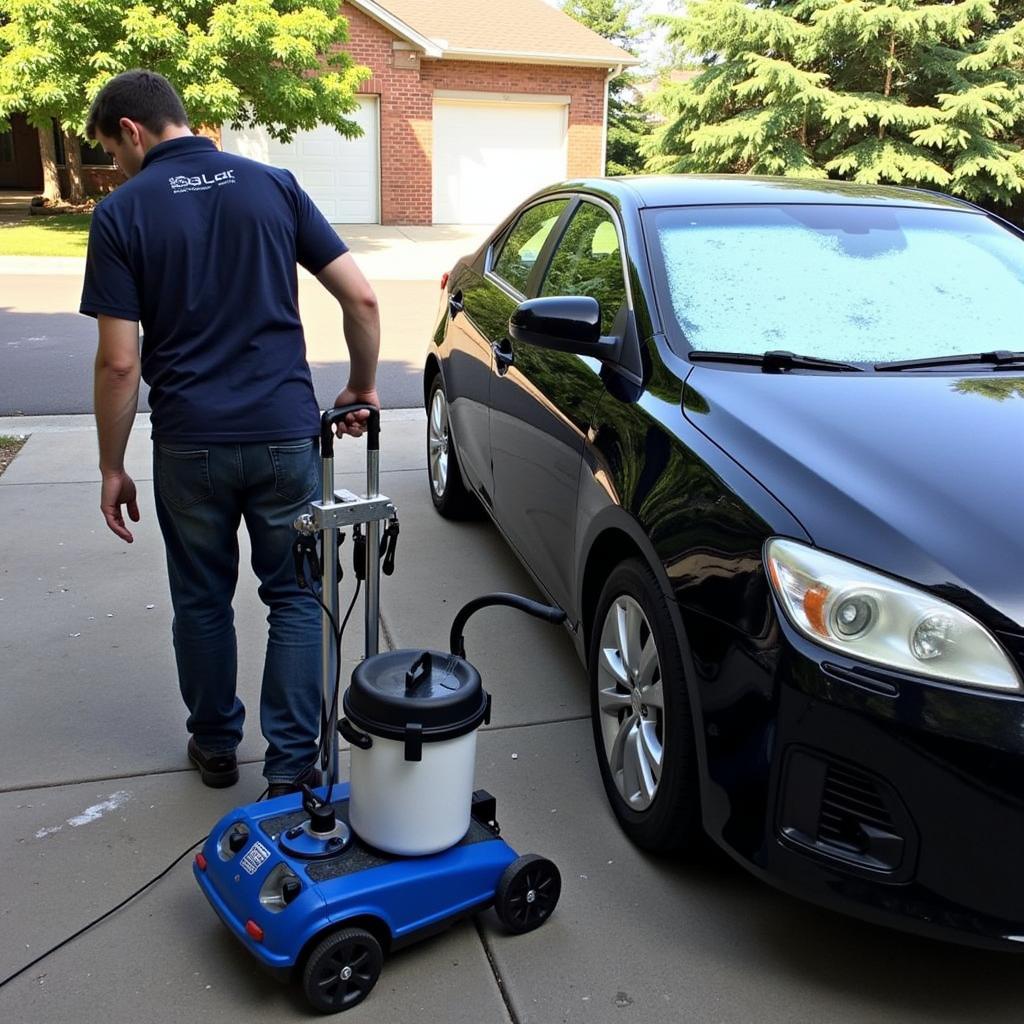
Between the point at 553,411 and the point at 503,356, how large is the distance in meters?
0.69

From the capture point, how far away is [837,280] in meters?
3.43

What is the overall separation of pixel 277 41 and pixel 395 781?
54.2 ft

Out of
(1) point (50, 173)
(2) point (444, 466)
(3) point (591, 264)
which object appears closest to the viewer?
(3) point (591, 264)

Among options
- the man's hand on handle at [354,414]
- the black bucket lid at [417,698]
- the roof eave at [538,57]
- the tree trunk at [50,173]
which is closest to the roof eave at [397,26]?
the roof eave at [538,57]

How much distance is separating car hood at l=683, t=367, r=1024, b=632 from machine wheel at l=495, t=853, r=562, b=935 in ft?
3.22

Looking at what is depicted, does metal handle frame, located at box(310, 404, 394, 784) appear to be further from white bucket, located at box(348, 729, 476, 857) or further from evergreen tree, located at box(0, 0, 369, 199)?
evergreen tree, located at box(0, 0, 369, 199)

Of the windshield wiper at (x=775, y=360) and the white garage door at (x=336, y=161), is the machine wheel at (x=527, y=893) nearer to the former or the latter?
the windshield wiper at (x=775, y=360)

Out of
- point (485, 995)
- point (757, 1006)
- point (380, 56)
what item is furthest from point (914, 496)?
point (380, 56)

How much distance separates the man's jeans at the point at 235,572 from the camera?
2893mm

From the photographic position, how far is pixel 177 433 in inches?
112

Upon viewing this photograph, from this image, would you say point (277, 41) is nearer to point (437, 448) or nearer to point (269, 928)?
point (437, 448)

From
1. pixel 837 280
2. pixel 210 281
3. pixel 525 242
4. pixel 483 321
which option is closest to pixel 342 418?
pixel 210 281

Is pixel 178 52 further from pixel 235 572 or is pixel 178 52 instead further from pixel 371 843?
pixel 371 843

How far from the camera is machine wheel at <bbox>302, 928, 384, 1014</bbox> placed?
7.51 ft
